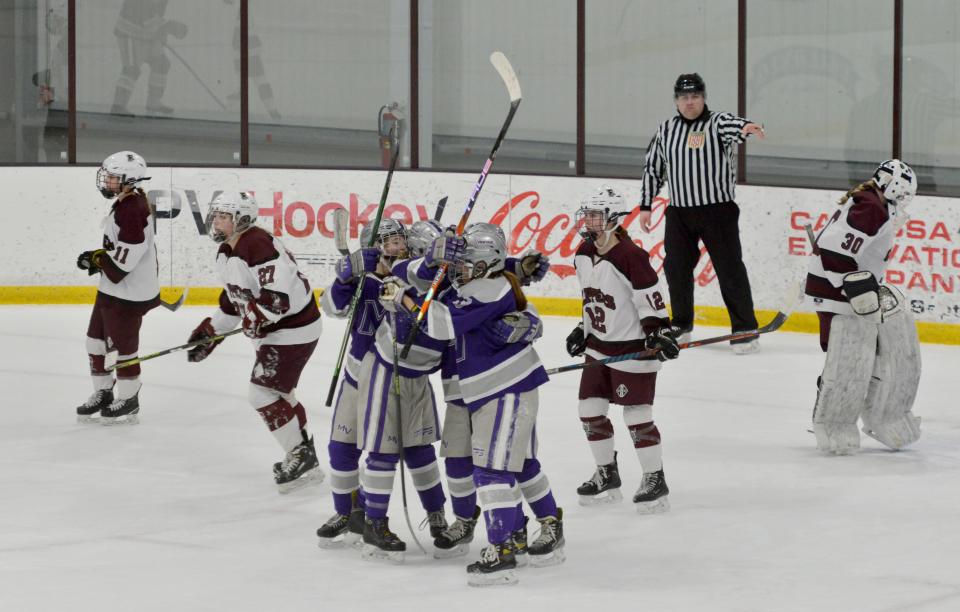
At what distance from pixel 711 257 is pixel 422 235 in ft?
12.9

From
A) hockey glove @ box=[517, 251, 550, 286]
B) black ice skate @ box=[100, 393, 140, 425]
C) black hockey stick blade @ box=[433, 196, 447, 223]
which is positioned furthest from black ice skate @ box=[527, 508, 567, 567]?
black hockey stick blade @ box=[433, 196, 447, 223]

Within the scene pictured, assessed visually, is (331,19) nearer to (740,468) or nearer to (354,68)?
(354,68)

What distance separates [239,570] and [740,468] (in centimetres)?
200

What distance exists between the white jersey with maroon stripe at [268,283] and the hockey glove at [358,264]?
2.47 feet

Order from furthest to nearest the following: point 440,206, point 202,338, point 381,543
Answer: point 440,206, point 202,338, point 381,543

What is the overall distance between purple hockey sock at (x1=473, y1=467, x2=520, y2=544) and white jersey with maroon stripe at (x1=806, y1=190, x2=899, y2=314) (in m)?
1.91

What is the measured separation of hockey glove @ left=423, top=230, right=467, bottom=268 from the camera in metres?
3.97

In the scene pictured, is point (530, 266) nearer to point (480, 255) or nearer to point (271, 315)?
point (480, 255)

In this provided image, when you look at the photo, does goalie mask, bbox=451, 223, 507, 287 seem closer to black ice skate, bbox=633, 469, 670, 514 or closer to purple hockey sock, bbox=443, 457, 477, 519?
purple hockey sock, bbox=443, 457, 477, 519

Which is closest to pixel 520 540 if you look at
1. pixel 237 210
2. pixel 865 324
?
pixel 237 210

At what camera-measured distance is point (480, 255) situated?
159 inches

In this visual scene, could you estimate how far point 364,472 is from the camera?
438 cm

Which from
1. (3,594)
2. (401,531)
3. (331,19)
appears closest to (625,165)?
(331,19)

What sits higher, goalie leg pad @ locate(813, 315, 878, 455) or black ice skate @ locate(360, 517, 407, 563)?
goalie leg pad @ locate(813, 315, 878, 455)
